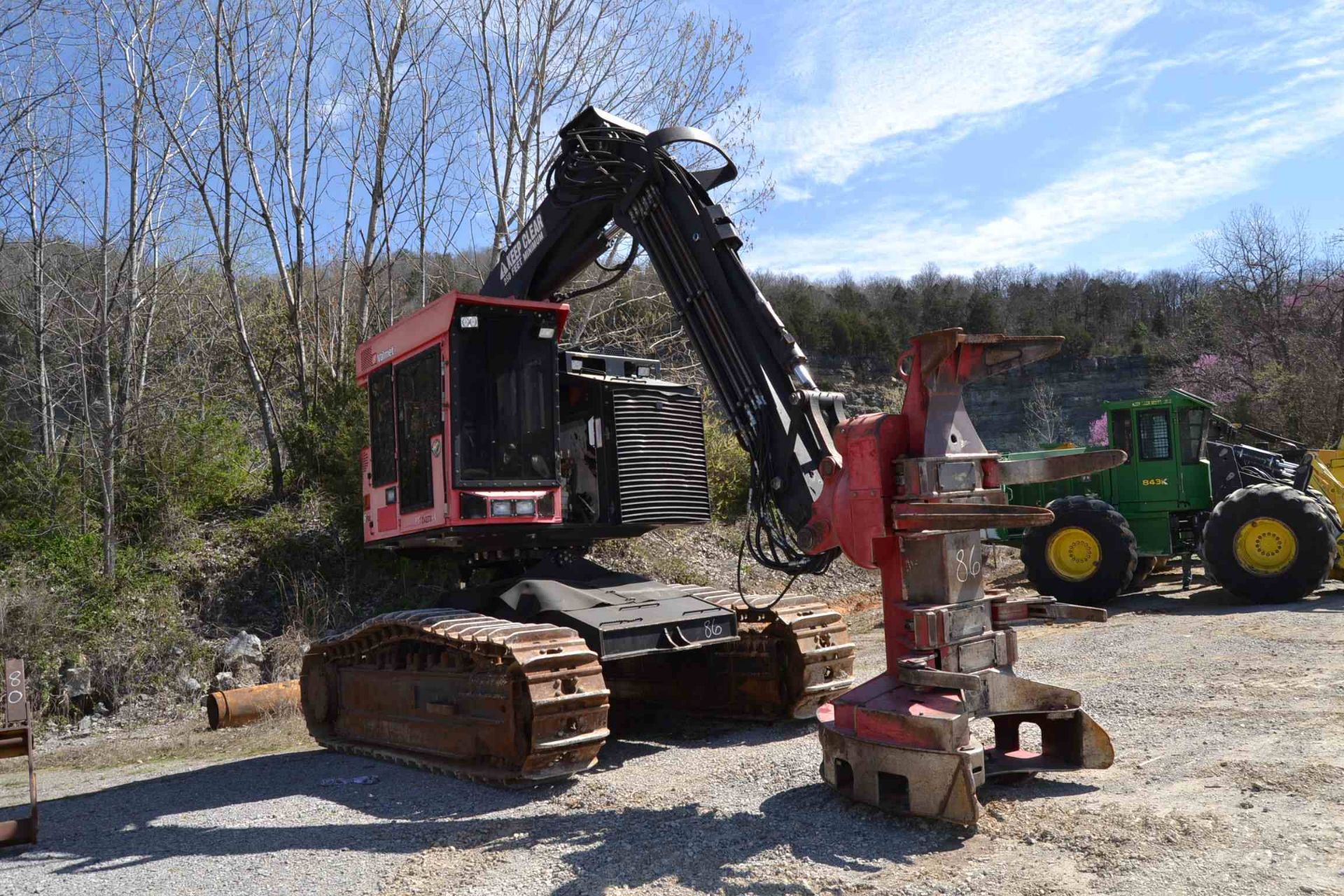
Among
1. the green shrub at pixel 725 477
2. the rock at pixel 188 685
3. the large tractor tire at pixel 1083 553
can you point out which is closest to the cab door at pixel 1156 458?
the large tractor tire at pixel 1083 553

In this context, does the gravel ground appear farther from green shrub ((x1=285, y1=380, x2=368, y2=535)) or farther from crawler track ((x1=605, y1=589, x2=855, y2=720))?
green shrub ((x1=285, y1=380, x2=368, y2=535))

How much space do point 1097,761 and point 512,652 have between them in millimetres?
2997

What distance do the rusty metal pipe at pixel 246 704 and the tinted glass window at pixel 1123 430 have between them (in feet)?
35.0

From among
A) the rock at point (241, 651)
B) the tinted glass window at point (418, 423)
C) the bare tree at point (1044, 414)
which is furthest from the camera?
the bare tree at point (1044, 414)

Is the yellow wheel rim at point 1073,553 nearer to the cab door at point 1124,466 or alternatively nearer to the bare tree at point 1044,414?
the cab door at point 1124,466

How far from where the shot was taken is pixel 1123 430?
14.2 metres

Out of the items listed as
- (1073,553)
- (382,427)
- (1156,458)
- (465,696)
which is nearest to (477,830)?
(465,696)

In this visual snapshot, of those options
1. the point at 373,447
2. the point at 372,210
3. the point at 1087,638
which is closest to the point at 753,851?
the point at 373,447

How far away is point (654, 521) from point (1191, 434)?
9476 millimetres

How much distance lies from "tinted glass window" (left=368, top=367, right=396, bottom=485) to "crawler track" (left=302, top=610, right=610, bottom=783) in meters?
1.14

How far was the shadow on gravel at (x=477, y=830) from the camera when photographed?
4.40m

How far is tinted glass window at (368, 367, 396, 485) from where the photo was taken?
24.9 feet

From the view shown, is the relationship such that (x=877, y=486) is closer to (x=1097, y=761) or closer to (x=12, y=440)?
(x=1097, y=761)

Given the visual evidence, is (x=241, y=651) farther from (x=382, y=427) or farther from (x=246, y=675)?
(x=382, y=427)
